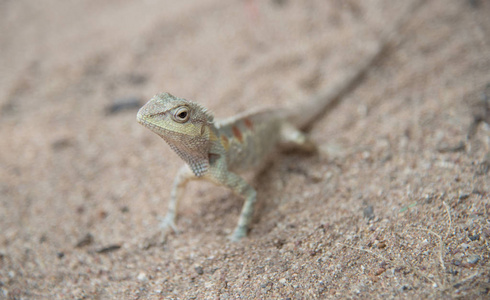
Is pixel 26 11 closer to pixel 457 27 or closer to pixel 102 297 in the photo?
pixel 102 297

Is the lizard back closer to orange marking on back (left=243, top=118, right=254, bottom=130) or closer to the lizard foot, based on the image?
orange marking on back (left=243, top=118, right=254, bottom=130)

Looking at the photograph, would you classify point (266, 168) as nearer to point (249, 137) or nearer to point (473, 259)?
point (249, 137)

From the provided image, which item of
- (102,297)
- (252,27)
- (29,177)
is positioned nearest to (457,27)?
(252,27)

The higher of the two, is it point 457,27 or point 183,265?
point 457,27

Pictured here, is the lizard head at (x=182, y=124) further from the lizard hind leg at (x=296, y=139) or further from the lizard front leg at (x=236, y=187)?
the lizard hind leg at (x=296, y=139)

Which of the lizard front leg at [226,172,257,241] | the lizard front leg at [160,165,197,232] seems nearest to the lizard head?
the lizard front leg at [226,172,257,241]

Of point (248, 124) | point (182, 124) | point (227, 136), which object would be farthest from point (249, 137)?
point (182, 124)

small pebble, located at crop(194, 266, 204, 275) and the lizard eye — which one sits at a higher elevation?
the lizard eye
